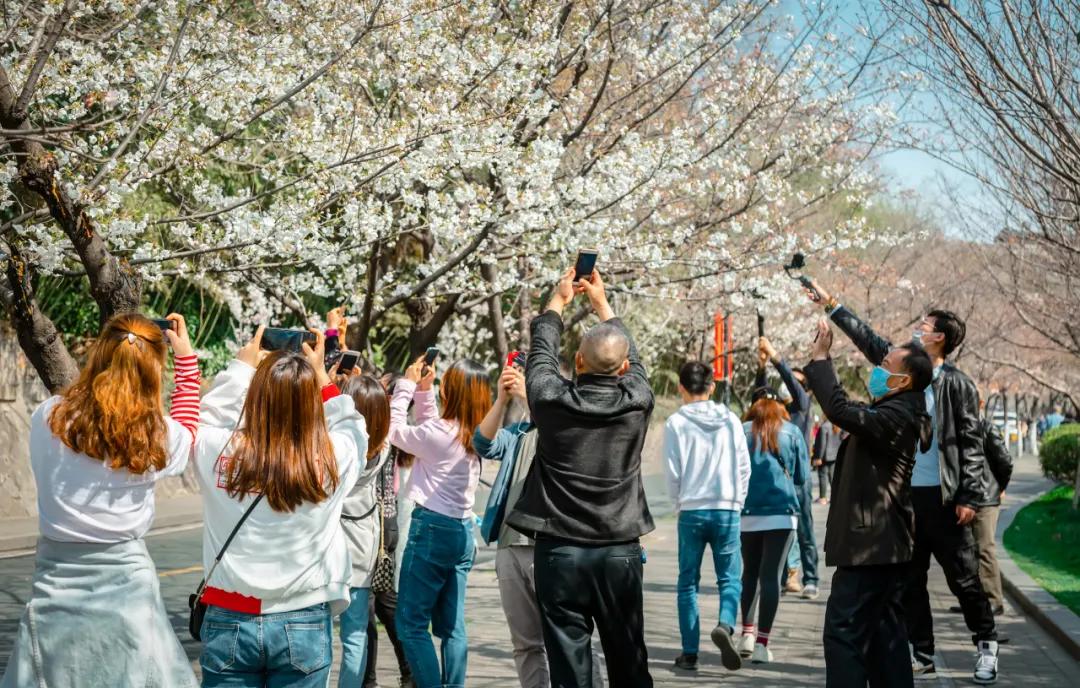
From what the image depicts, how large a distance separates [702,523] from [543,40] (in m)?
4.95

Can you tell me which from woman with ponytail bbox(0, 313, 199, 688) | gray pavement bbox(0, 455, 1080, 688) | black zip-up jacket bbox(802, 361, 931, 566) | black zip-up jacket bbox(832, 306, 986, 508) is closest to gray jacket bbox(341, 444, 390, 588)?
gray pavement bbox(0, 455, 1080, 688)

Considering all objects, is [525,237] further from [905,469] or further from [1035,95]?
[905,469]

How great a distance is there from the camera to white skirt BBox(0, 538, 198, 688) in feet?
11.9

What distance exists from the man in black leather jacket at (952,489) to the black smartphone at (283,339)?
3985 mm

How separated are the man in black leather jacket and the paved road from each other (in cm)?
46

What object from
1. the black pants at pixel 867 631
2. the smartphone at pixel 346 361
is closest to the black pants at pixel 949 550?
the black pants at pixel 867 631

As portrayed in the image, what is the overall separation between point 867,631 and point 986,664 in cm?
219

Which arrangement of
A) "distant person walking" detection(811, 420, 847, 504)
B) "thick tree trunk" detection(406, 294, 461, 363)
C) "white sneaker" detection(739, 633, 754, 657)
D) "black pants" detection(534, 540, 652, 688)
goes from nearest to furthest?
"black pants" detection(534, 540, 652, 688) < "white sneaker" detection(739, 633, 754, 657) < "thick tree trunk" detection(406, 294, 461, 363) < "distant person walking" detection(811, 420, 847, 504)

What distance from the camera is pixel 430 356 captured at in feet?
19.3

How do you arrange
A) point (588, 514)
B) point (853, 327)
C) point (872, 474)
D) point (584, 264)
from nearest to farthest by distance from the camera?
point (588, 514) < point (584, 264) < point (872, 474) < point (853, 327)

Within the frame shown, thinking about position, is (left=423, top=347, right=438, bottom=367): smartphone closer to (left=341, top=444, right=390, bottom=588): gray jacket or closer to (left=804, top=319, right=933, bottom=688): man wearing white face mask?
(left=341, top=444, right=390, bottom=588): gray jacket

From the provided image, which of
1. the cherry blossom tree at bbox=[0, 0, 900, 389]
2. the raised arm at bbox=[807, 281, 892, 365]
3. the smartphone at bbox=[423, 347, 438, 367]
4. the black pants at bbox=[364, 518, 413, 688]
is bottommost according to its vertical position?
the black pants at bbox=[364, 518, 413, 688]

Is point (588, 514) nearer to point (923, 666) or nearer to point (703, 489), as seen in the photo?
point (703, 489)

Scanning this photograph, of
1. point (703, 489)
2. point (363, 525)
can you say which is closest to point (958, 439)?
point (703, 489)
